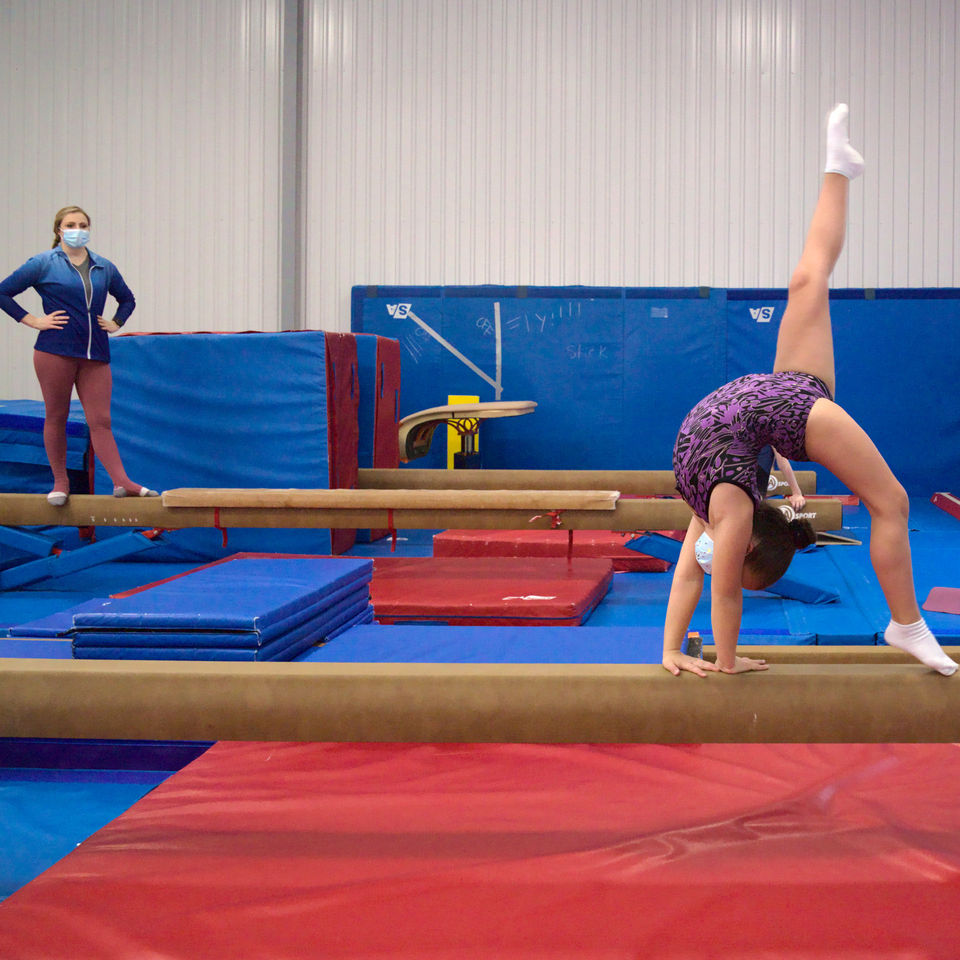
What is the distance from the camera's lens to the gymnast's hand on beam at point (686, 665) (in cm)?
187

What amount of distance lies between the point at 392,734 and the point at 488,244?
7749 millimetres

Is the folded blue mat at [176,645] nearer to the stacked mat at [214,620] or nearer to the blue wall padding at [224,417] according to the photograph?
the stacked mat at [214,620]

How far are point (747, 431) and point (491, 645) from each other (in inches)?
56.7

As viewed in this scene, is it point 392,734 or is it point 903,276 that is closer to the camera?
point 392,734

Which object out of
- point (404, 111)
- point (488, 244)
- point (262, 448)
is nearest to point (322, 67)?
point (404, 111)

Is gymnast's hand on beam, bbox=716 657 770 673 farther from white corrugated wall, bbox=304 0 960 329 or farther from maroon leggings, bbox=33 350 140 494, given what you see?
white corrugated wall, bbox=304 0 960 329

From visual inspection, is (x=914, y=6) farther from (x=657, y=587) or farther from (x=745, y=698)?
(x=745, y=698)

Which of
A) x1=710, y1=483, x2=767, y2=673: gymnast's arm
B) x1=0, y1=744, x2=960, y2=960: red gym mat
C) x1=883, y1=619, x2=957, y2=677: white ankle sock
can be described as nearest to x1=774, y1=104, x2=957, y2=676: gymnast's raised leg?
x1=883, y1=619, x2=957, y2=677: white ankle sock

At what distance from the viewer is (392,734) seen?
6.14 ft

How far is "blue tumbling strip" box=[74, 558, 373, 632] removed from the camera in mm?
2645

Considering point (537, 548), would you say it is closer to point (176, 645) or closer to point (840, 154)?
point (176, 645)

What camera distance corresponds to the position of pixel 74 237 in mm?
4102

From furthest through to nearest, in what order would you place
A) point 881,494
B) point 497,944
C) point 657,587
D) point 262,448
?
point 262,448
point 657,587
point 881,494
point 497,944

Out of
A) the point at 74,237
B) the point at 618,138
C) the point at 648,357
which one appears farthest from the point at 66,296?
the point at 618,138
